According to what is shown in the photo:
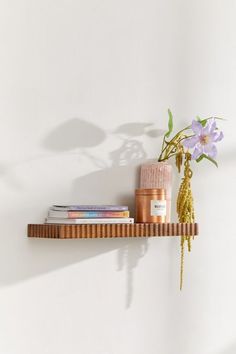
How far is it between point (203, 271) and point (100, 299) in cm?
44

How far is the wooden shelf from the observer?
6.23 ft

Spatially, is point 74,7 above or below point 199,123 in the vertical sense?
above

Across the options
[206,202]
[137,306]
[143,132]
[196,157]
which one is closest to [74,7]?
[143,132]

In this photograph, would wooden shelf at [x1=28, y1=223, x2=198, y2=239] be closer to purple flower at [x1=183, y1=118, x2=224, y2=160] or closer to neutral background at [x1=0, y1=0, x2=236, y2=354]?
neutral background at [x1=0, y1=0, x2=236, y2=354]

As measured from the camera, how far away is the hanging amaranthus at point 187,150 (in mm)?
2160

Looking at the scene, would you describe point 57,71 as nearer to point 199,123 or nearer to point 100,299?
point 199,123

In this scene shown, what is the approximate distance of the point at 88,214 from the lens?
6.46ft

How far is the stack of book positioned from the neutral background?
0.08m

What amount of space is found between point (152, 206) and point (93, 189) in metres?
0.21

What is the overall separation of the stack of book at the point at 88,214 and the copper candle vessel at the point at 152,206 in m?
0.09

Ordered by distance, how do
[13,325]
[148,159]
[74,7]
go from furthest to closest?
[148,159] < [74,7] < [13,325]

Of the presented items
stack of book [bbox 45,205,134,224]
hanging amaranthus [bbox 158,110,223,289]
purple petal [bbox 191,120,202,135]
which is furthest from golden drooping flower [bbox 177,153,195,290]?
stack of book [bbox 45,205,134,224]

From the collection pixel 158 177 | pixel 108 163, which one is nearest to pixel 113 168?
pixel 108 163

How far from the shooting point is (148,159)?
7.46 feet
